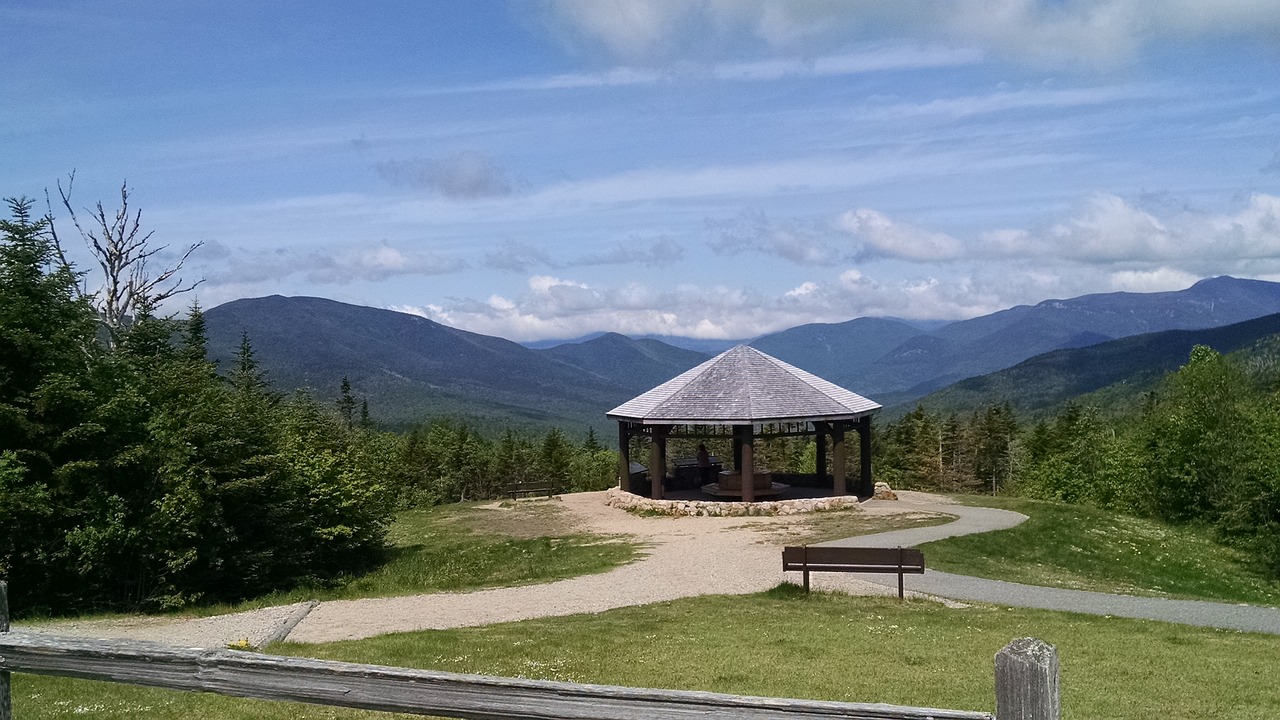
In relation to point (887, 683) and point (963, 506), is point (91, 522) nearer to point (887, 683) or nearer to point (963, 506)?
point (887, 683)

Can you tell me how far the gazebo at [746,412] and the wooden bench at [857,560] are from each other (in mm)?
13995

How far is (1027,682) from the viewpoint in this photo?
3531 millimetres

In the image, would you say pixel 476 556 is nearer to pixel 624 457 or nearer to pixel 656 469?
pixel 656 469

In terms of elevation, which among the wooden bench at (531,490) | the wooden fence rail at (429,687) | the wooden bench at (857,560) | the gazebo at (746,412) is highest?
the gazebo at (746,412)

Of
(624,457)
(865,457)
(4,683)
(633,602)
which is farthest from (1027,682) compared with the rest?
(624,457)

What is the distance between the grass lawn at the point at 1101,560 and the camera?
20922mm

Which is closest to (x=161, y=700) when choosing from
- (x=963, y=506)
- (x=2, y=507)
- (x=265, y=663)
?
(x=265, y=663)

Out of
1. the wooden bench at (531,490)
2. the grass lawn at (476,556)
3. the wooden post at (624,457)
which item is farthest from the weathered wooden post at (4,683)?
the wooden bench at (531,490)

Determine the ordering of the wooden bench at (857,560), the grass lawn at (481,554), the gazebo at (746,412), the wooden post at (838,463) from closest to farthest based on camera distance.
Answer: the wooden bench at (857,560)
the grass lawn at (481,554)
the gazebo at (746,412)
the wooden post at (838,463)

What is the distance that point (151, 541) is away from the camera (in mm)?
18062

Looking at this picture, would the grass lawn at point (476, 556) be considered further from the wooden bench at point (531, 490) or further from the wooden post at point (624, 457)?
the wooden bench at point (531, 490)

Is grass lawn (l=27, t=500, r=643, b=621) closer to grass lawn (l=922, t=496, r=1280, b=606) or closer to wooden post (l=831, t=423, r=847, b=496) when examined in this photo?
grass lawn (l=922, t=496, r=1280, b=606)

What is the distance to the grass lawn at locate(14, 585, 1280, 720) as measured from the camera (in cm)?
896

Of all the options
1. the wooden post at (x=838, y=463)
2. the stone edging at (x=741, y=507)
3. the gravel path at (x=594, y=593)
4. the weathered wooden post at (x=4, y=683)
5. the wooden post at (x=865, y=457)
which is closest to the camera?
the weathered wooden post at (x=4, y=683)
